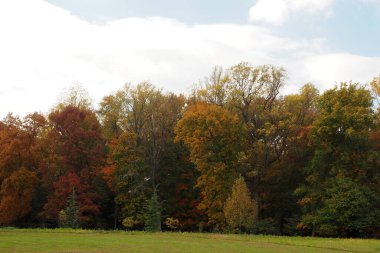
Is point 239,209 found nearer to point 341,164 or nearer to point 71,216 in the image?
point 341,164

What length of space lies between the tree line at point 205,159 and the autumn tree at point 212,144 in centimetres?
11

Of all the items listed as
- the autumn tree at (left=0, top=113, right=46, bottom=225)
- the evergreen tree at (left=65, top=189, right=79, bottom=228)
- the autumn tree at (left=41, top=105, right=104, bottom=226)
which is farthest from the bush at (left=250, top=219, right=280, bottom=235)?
the autumn tree at (left=0, top=113, right=46, bottom=225)

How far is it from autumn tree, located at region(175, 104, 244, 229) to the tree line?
0.11 m

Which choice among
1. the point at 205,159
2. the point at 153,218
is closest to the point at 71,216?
the point at 153,218

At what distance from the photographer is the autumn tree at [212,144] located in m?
48.3

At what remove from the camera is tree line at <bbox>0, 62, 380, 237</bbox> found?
44594 mm

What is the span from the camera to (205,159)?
4897 cm

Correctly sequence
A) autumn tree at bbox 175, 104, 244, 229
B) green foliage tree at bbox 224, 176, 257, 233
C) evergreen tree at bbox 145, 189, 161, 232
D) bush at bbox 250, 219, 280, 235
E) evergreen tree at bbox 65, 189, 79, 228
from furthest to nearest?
autumn tree at bbox 175, 104, 244, 229
bush at bbox 250, 219, 280, 235
evergreen tree at bbox 145, 189, 161, 232
evergreen tree at bbox 65, 189, 79, 228
green foliage tree at bbox 224, 176, 257, 233

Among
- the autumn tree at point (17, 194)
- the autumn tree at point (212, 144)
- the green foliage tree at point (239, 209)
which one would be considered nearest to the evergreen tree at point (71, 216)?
the autumn tree at point (17, 194)

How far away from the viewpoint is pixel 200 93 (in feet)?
176

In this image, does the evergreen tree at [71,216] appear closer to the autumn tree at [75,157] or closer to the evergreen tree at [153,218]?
the autumn tree at [75,157]

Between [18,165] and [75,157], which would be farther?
[18,165]

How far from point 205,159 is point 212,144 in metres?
1.78

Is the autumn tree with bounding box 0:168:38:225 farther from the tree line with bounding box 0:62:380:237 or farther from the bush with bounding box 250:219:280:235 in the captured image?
the bush with bounding box 250:219:280:235
